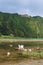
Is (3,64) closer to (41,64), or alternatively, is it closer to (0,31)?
(41,64)

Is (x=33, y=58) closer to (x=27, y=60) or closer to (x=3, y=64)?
(x=27, y=60)

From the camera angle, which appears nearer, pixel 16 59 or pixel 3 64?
pixel 3 64

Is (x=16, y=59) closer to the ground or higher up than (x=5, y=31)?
higher up

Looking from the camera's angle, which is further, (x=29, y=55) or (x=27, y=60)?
(x=29, y=55)

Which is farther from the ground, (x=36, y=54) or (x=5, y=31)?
(x=36, y=54)

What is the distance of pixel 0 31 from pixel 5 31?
5.70m

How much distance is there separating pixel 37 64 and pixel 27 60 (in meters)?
3.47

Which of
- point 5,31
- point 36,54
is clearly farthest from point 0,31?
point 36,54

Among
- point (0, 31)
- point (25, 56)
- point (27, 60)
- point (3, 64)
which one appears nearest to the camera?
point (3, 64)

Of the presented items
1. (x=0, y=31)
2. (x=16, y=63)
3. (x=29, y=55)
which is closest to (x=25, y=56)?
(x=29, y=55)

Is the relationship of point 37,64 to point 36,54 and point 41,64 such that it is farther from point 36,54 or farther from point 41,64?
point 36,54

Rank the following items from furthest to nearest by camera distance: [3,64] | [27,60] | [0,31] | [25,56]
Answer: [0,31] → [25,56] → [27,60] → [3,64]

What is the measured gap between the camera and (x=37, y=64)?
28.6 m

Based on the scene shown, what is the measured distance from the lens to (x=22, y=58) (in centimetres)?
3294
